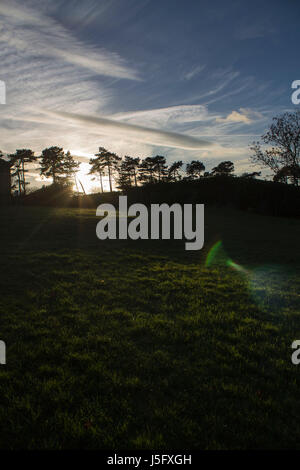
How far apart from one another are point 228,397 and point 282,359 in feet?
5.10

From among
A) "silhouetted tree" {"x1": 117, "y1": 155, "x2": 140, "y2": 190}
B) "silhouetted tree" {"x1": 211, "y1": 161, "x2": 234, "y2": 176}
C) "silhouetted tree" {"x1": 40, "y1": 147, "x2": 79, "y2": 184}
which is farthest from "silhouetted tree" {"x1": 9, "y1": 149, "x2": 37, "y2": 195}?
"silhouetted tree" {"x1": 211, "y1": 161, "x2": 234, "y2": 176}

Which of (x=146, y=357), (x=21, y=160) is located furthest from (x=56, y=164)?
(x=146, y=357)

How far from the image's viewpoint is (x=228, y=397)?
Answer: 12.2ft

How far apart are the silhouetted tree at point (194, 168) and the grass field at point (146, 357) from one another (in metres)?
60.1

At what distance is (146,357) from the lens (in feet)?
15.1

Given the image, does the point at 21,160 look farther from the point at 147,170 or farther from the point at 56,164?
the point at 147,170

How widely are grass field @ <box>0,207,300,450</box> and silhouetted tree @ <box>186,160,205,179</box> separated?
6008cm

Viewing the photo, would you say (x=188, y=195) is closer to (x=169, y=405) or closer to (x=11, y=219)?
(x=11, y=219)

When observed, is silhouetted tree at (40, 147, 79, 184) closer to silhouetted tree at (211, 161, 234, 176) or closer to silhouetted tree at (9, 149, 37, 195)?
silhouetted tree at (9, 149, 37, 195)

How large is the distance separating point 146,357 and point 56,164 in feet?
228

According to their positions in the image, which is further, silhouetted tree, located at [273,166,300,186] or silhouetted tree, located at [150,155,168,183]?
silhouetted tree, located at [150,155,168,183]

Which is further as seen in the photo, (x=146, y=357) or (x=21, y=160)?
(x=21, y=160)

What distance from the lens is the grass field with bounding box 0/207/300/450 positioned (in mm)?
3184
